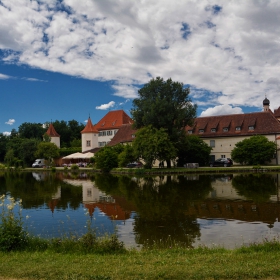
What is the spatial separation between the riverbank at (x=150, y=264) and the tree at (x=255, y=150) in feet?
132

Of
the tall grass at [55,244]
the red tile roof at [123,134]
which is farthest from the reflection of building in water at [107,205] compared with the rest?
the red tile roof at [123,134]

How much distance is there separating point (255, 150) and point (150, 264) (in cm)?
4284

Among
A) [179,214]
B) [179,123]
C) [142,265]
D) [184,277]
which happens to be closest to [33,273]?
[142,265]

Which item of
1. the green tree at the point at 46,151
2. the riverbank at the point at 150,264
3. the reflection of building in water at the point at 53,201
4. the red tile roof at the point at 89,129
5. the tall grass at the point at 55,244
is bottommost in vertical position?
the riverbank at the point at 150,264

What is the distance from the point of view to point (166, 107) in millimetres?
44656

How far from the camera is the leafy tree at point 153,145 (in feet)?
140

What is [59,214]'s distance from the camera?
16.0 metres

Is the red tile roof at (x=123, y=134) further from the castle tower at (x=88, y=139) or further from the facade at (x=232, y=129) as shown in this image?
the facade at (x=232, y=129)

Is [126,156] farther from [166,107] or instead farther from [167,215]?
[167,215]

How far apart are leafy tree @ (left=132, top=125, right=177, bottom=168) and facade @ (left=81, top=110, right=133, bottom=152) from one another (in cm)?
2868

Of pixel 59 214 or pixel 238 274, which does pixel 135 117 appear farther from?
pixel 238 274

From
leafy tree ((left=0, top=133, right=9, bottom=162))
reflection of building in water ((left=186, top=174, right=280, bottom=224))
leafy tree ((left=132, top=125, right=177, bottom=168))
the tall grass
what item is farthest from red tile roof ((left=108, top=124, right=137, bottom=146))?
the tall grass

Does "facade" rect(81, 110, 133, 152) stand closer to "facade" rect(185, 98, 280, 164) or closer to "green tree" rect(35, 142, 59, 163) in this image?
"green tree" rect(35, 142, 59, 163)

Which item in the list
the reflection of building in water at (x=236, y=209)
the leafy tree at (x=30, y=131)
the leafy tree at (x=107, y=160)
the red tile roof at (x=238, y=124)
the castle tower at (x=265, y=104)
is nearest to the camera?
the reflection of building in water at (x=236, y=209)
